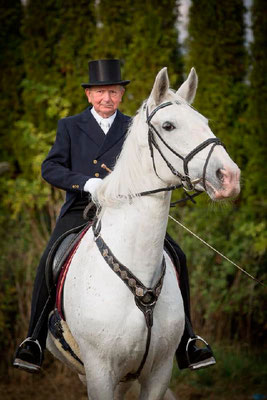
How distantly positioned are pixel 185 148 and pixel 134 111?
5766 mm

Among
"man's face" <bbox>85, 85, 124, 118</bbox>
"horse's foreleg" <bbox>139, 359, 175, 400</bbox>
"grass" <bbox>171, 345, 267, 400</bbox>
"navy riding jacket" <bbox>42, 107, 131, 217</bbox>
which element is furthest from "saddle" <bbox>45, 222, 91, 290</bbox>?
"grass" <bbox>171, 345, 267, 400</bbox>

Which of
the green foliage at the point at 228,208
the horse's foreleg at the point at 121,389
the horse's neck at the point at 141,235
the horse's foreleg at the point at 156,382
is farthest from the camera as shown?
the green foliage at the point at 228,208

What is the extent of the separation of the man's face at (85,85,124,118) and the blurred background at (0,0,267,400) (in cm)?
242

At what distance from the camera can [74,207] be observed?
4703mm

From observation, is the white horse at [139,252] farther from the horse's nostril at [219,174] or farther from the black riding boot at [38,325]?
the black riding boot at [38,325]

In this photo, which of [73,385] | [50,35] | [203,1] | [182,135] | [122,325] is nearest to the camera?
[182,135]

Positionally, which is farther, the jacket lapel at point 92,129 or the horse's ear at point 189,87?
the jacket lapel at point 92,129

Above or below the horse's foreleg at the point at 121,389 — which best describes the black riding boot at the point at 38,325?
above

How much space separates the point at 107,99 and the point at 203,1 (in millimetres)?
5007

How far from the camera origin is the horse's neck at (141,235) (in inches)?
143

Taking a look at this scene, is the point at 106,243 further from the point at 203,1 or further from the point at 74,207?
the point at 203,1

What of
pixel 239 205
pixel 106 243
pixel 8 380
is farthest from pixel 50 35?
pixel 106 243

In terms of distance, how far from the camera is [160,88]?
3533 mm

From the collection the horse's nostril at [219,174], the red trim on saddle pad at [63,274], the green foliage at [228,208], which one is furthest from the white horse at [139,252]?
the green foliage at [228,208]
